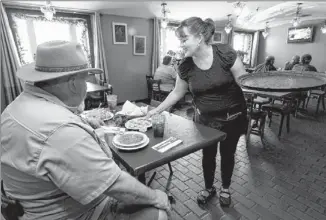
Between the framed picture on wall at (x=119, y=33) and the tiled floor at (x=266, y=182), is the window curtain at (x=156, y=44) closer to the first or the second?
the framed picture on wall at (x=119, y=33)

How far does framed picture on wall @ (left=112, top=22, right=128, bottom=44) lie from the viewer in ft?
20.2

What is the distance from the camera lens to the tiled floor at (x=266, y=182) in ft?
6.78

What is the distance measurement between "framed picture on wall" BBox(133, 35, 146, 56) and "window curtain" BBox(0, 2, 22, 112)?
3333mm

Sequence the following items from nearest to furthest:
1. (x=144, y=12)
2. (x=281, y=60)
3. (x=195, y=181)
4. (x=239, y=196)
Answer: (x=239, y=196), (x=195, y=181), (x=144, y=12), (x=281, y=60)

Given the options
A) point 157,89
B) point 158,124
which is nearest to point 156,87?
point 157,89

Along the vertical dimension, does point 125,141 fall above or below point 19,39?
below

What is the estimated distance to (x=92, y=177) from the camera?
87 centimetres

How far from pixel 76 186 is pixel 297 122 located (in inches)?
211

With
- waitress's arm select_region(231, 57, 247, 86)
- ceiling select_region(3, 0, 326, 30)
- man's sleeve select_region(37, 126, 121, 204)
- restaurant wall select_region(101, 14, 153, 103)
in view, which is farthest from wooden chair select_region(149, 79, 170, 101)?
man's sleeve select_region(37, 126, 121, 204)

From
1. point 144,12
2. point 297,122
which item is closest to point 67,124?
point 297,122

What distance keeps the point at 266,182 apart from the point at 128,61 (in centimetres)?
546

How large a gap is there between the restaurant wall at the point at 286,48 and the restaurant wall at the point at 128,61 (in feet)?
23.2

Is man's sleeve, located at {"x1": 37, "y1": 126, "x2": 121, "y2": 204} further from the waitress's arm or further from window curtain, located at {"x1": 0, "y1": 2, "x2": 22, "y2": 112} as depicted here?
window curtain, located at {"x1": 0, "y1": 2, "x2": 22, "y2": 112}

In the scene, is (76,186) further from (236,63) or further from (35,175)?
(236,63)
